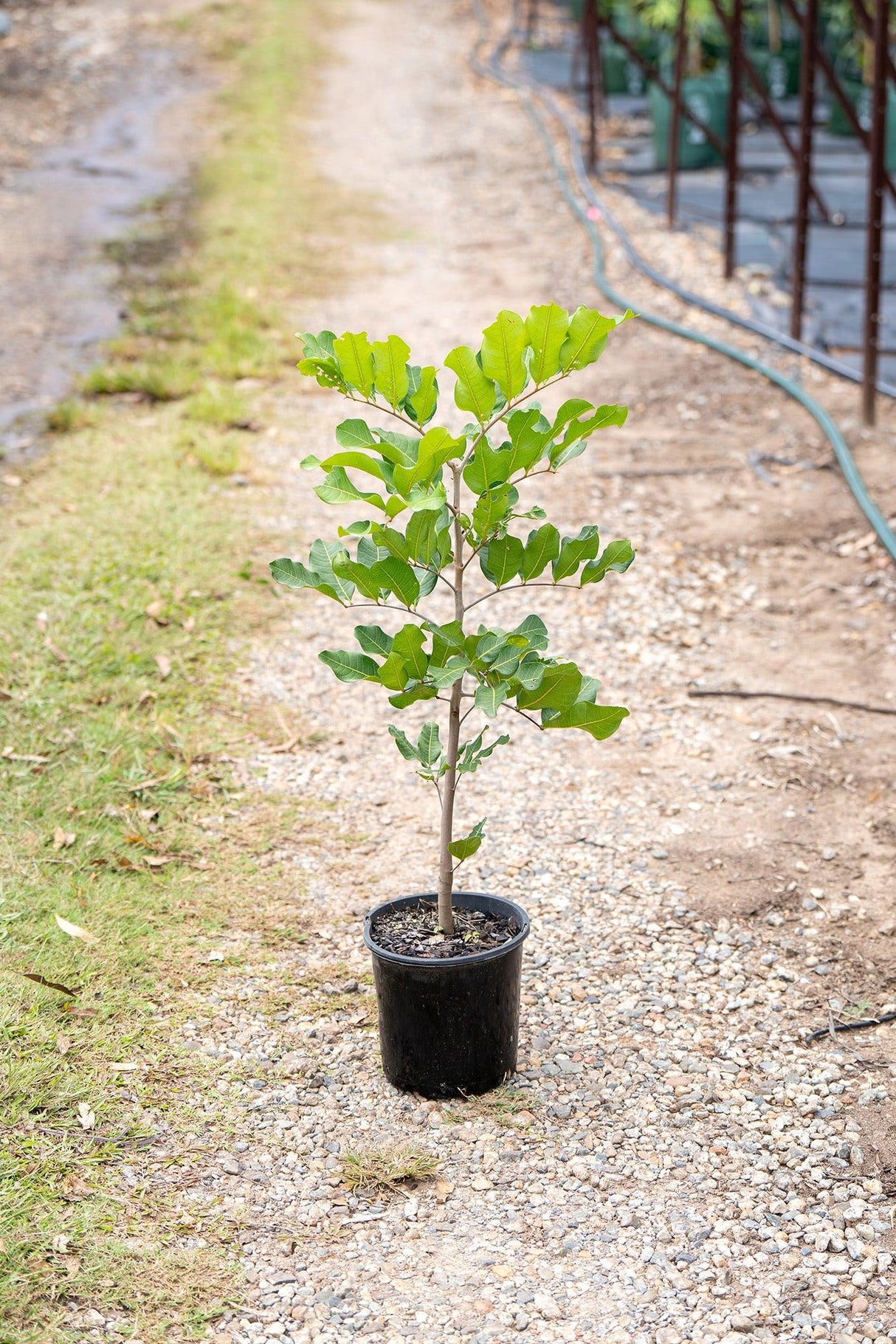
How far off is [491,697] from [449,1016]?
66 centimetres

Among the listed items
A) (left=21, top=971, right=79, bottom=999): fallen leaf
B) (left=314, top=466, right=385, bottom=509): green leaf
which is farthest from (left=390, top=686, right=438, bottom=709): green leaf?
(left=21, top=971, right=79, bottom=999): fallen leaf

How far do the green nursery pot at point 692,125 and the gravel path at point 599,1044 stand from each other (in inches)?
244

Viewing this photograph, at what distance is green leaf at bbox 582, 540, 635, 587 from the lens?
7.41 feet

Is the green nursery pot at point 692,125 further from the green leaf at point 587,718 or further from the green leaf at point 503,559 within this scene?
the green leaf at point 587,718

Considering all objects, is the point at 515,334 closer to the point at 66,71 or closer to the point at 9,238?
the point at 9,238

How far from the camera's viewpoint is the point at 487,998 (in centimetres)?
241

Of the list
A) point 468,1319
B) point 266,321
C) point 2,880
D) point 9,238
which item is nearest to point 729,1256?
point 468,1319

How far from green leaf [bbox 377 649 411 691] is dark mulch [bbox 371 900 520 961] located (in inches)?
20.9

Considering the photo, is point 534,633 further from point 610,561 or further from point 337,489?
point 337,489

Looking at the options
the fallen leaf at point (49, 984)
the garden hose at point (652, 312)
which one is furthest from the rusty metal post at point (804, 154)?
the fallen leaf at point (49, 984)

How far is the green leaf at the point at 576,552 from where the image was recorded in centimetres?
226

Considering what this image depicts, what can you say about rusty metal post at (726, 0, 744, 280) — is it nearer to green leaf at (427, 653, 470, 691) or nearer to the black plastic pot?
green leaf at (427, 653, 470, 691)

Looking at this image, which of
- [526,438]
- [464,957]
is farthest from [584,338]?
[464,957]

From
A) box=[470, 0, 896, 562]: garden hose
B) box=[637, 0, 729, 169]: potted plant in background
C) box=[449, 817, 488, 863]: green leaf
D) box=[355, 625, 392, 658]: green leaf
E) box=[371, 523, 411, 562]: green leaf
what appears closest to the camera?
box=[371, 523, 411, 562]: green leaf
